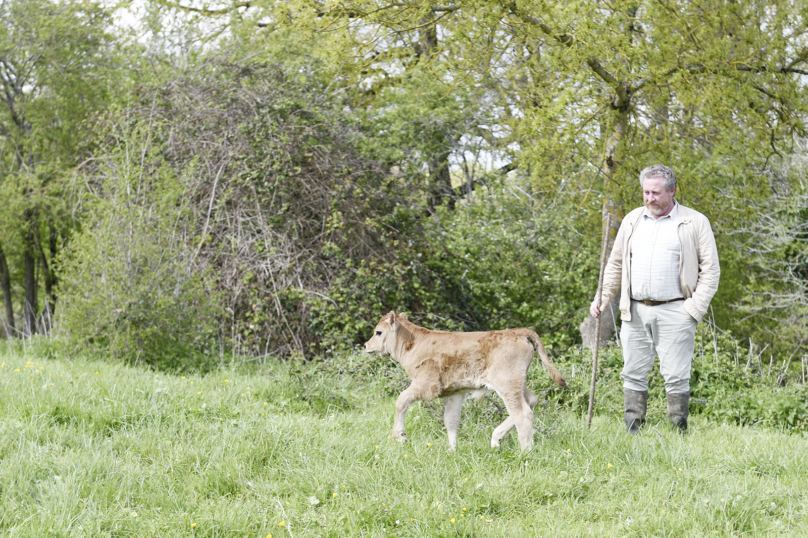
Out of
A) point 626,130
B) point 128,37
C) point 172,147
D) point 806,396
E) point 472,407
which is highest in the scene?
point 128,37

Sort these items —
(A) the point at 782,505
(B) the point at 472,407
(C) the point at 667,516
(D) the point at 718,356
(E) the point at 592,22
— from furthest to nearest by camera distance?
(D) the point at 718,356
(E) the point at 592,22
(B) the point at 472,407
(A) the point at 782,505
(C) the point at 667,516

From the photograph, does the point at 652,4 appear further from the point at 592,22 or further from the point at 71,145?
the point at 71,145

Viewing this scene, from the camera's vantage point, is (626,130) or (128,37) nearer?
(626,130)

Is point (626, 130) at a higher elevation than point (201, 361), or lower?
higher

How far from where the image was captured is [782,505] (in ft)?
14.0

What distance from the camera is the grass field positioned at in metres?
3.96

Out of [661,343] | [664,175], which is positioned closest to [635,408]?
[661,343]

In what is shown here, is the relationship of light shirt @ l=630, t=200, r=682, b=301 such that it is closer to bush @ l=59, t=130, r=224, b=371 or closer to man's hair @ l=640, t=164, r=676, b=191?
man's hair @ l=640, t=164, r=676, b=191

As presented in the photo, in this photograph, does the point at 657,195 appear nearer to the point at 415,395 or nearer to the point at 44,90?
the point at 415,395

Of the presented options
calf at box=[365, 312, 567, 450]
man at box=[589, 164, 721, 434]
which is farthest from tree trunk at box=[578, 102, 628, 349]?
calf at box=[365, 312, 567, 450]

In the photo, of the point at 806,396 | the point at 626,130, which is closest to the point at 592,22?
the point at 626,130

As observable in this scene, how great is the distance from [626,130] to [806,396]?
3492 millimetres

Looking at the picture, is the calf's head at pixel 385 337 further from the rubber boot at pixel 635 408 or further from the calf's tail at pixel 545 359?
the rubber boot at pixel 635 408

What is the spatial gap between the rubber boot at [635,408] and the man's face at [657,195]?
5.07 ft
